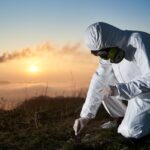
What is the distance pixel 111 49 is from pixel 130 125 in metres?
1.08

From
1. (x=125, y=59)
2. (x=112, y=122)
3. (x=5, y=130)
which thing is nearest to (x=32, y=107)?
(x=5, y=130)

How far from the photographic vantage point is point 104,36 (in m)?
9.60

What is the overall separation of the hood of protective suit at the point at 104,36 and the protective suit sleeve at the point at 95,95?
2.52 ft

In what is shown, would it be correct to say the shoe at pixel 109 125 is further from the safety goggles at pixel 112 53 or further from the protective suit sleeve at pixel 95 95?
the safety goggles at pixel 112 53

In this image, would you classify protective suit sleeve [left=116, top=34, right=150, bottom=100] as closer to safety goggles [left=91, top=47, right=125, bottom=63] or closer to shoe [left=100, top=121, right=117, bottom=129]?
safety goggles [left=91, top=47, right=125, bottom=63]

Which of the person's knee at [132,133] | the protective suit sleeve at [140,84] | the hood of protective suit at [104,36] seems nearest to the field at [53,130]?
the person's knee at [132,133]

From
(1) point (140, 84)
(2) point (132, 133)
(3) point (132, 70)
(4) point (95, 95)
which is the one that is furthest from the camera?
(4) point (95, 95)

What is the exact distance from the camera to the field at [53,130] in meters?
9.62

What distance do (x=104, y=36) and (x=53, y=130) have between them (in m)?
2.04

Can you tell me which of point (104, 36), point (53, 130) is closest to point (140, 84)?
point (104, 36)

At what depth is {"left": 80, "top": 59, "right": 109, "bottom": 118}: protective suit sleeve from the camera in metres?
10.3

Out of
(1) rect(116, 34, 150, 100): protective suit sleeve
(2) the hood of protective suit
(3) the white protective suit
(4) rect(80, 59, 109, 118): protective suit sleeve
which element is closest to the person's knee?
(3) the white protective suit

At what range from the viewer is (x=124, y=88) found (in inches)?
365

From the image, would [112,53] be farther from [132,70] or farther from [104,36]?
[132,70]
